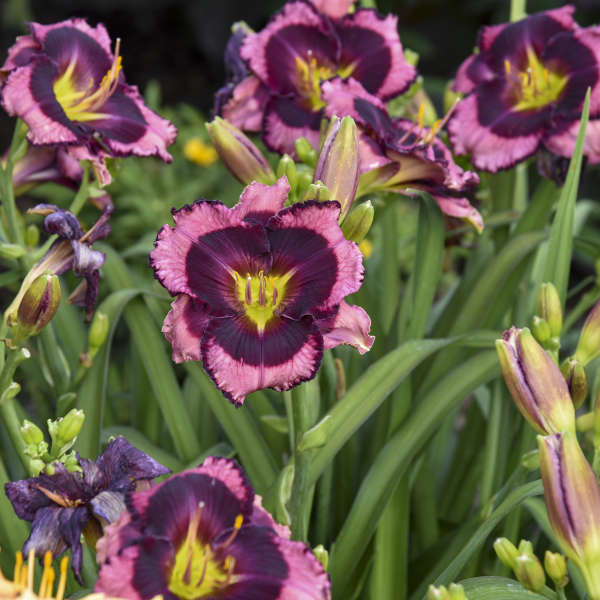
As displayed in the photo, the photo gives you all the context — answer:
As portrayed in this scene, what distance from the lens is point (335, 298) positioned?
71 cm

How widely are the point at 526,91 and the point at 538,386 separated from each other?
49 cm

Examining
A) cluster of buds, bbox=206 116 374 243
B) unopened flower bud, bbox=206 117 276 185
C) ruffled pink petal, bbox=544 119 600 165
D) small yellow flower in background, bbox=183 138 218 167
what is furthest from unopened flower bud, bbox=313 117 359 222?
small yellow flower in background, bbox=183 138 218 167

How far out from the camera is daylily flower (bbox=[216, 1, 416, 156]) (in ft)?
3.37

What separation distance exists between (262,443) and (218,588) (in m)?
0.36

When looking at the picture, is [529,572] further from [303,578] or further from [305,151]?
[305,151]

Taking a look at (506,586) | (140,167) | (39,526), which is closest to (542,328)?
(506,586)

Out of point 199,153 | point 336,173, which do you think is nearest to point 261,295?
point 336,173

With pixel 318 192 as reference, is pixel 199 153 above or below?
below

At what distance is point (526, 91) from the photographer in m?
1.08

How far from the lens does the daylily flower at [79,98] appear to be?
2.86 feet

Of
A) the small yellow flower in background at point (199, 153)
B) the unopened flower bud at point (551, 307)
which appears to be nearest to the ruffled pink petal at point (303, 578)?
the unopened flower bud at point (551, 307)

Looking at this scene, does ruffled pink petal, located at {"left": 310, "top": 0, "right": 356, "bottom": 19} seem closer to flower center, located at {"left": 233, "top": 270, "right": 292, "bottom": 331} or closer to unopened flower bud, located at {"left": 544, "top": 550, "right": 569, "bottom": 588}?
flower center, located at {"left": 233, "top": 270, "right": 292, "bottom": 331}

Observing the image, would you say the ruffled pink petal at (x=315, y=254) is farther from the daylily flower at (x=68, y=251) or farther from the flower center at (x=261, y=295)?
the daylily flower at (x=68, y=251)

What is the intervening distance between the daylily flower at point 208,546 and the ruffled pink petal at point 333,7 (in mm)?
634
